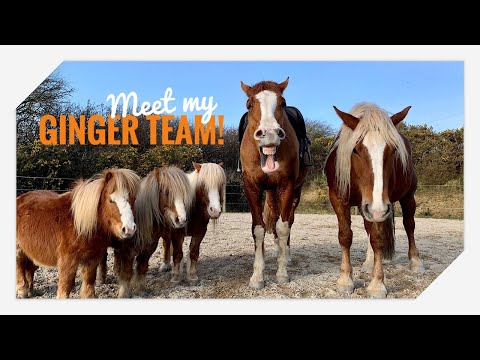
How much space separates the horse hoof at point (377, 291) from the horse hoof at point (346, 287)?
0.24 m

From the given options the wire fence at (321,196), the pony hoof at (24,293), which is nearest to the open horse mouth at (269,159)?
the wire fence at (321,196)

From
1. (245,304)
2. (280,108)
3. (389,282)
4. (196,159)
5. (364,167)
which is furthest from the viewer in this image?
(196,159)

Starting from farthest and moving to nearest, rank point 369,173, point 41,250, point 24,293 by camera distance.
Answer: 1. point 24,293
2. point 41,250
3. point 369,173

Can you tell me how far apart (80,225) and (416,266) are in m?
4.11

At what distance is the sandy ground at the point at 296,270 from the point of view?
4.36 meters

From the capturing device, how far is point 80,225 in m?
3.83

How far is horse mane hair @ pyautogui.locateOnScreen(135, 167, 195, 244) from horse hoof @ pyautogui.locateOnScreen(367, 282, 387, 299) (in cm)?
224

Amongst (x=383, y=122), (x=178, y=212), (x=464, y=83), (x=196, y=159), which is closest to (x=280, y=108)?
(x=383, y=122)

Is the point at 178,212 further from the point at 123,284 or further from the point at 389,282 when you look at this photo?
the point at 389,282

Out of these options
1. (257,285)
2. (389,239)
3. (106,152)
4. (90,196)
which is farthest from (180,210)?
(389,239)

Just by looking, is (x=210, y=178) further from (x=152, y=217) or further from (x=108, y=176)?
→ (x=108, y=176)

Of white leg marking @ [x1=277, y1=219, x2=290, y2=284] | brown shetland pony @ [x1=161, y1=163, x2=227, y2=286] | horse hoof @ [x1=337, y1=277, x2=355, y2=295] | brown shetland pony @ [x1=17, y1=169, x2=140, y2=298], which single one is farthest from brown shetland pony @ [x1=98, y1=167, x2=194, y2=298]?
horse hoof @ [x1=337, y1=277, x2=355, y2=295]
